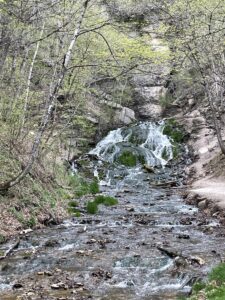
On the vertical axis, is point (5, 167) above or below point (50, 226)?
above

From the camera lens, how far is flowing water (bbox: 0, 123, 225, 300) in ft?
23.6

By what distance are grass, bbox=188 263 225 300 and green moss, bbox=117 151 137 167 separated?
2142cm

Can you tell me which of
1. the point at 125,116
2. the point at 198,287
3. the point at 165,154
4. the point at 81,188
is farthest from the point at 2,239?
the point at 125,116

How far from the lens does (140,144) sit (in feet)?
103

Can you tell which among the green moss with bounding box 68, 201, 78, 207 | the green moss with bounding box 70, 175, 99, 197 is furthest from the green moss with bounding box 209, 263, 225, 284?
the green moss with bounding box 70, 175, 99, 197

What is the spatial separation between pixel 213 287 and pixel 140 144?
25433 mm

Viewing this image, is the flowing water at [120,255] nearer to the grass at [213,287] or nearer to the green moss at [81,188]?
the grass at [213,287]

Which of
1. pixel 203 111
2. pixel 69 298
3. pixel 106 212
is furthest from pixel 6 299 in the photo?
pixel 203 111

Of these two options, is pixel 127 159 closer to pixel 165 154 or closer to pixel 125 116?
pixel 165 154

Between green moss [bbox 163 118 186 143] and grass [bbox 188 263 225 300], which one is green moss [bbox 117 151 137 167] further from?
grass [bbox 188 263 225 300]

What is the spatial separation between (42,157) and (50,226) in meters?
4.91

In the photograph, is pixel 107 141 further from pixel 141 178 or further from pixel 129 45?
pixel 129 45

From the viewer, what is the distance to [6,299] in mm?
6625

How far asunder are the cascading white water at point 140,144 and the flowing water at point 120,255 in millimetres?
11419
